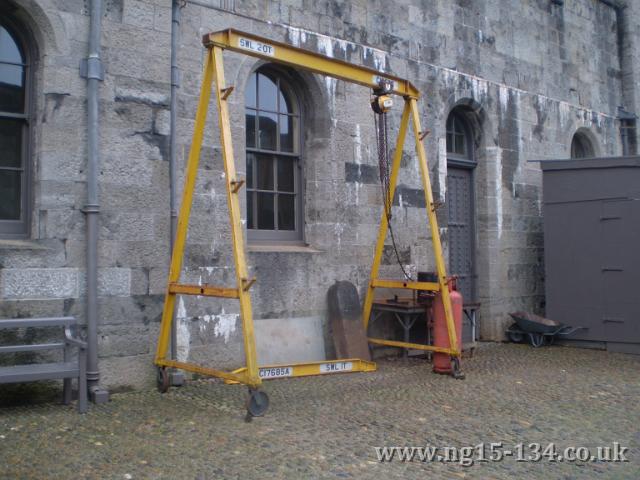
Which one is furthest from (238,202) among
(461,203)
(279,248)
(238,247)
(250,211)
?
(461,203)

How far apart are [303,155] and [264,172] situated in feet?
1.89

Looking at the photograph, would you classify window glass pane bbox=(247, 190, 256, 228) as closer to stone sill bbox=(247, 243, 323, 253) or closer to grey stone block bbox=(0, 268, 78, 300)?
stone sill bbox=(247, 243, 323, 253)

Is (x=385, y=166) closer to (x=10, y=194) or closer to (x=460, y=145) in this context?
(x=460, y=145)

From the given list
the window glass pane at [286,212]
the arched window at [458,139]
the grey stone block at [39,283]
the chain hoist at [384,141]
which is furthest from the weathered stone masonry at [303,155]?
the chain hoist at [384,141]

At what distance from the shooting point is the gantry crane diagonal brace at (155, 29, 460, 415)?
5.58 m

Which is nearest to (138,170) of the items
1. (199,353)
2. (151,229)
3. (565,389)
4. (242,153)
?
(151,229)

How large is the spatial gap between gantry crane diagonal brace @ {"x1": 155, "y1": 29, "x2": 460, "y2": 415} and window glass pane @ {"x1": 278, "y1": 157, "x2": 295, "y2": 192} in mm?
1214

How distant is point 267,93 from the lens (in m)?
8.26

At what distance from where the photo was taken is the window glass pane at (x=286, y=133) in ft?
27.4

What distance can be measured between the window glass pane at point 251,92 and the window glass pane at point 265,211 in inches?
40.8

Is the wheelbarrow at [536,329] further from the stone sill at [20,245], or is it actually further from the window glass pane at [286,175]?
the stone sill at [20,245]

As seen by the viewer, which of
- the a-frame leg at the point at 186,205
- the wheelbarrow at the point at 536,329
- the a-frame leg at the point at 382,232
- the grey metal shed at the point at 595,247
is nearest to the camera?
the a-frame leg at the point at 186,205

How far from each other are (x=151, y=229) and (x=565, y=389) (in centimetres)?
436

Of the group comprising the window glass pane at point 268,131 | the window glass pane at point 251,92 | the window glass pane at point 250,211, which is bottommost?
the window glass pane at point 250,211
